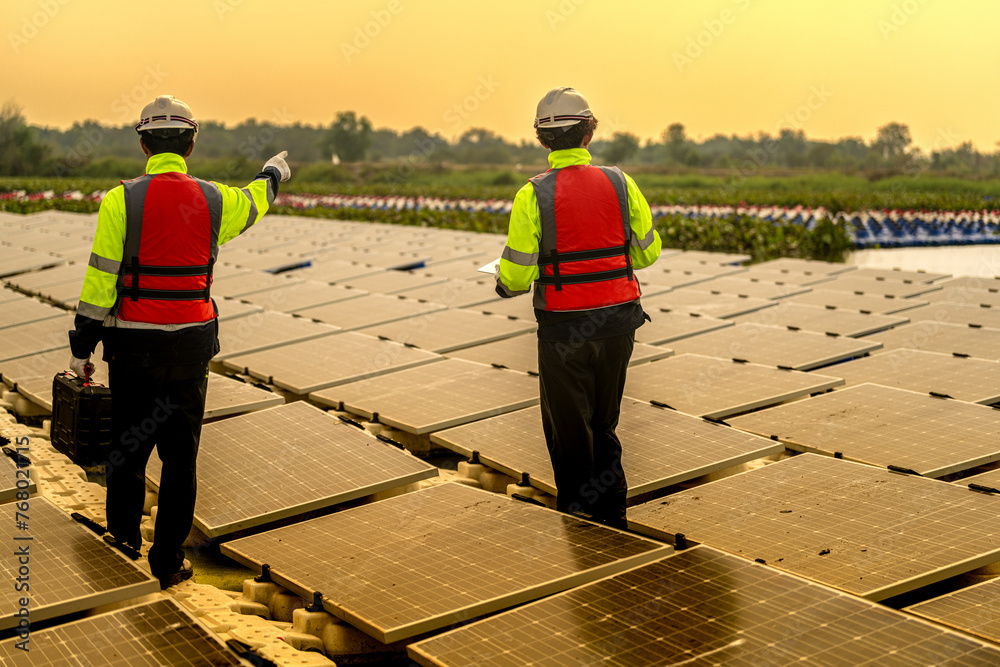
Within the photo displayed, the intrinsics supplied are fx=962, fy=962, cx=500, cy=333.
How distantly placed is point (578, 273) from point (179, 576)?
1966 millimetres

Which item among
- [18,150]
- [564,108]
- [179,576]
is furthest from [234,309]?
[18,150]

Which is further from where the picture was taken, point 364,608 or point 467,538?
point 467,538

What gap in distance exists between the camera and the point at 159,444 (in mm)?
3625

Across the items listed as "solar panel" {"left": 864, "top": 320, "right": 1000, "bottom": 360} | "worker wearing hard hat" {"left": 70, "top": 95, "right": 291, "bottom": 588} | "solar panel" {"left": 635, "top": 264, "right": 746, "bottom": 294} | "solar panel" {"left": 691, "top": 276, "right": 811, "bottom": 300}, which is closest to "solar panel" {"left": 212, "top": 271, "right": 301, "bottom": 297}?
"solar panel" {"left": 635, "top": 264, "right": 746, "bottom": 294}

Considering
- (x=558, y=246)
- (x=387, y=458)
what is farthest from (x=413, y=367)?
(x=558, y=246)

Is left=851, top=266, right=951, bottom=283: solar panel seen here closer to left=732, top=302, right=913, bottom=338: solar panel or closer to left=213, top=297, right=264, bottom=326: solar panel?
left=732, top=302, right=913, bottom=338: solar panel

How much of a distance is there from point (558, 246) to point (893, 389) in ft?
9.45

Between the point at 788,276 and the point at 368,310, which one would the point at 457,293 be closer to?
the point at 368,310

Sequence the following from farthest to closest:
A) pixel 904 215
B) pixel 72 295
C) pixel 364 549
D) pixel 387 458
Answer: pixel 904 215
pixel 72 295
pixel 387 458
pixel 364 549

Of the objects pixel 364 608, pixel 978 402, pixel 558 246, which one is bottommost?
pixel 364 608

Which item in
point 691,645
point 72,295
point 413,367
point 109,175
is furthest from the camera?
point 109,175

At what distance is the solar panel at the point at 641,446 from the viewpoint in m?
4.45

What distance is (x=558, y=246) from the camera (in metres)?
3.86

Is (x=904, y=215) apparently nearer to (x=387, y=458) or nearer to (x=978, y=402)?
(x=978, y=402)
